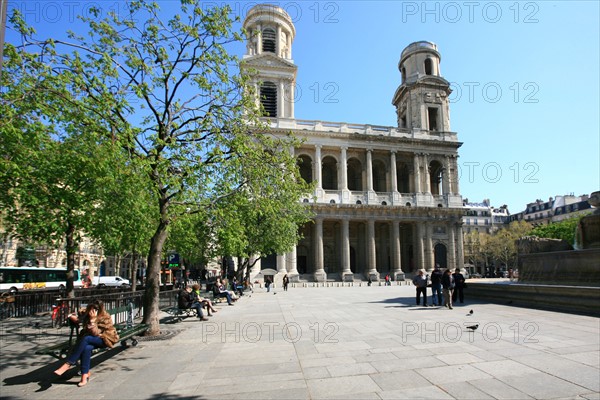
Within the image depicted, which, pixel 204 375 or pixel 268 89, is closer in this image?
pixel 204 375

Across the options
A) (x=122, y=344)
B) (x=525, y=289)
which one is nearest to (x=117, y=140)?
(x=122, y=344)

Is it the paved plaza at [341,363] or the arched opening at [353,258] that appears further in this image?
the arched opening at [353,258]

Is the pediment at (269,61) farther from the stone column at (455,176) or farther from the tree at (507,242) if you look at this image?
the tree at (507,242)

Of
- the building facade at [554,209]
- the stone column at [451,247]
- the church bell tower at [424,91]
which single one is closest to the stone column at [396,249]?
the stone column at [451,247]

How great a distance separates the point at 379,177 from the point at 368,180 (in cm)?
588

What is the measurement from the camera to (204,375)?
5.86 m

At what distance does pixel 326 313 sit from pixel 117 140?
8.96 metres

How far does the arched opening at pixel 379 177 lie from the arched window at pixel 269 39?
21.1 m

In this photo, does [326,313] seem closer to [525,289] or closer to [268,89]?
[525,289]

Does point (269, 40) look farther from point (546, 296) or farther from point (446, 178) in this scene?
point (546, 296)

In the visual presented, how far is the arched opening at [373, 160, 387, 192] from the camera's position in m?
51.4

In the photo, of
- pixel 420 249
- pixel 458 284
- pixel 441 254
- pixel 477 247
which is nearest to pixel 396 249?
pixel 420 249

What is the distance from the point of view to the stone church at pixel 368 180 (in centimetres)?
4472

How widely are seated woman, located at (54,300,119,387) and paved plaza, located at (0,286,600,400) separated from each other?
0.75 ft
